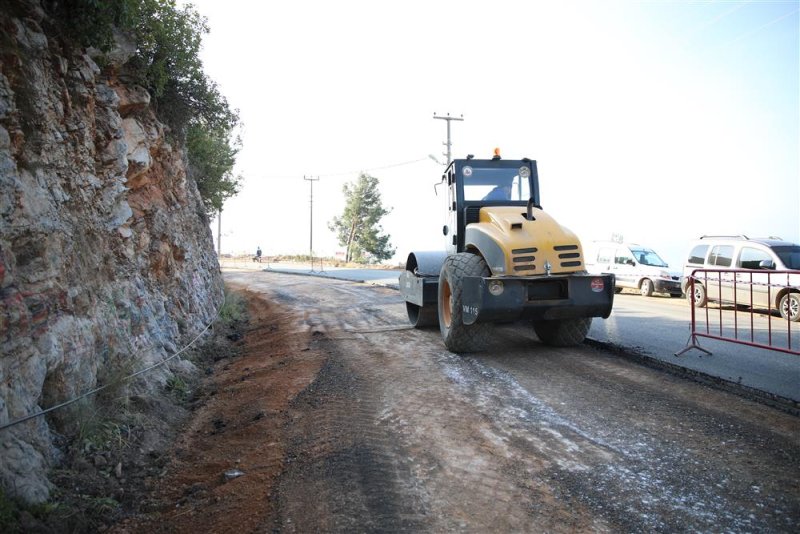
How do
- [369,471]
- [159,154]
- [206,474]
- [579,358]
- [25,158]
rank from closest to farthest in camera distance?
[369,471]
[206,474]
[25,158]
[579,358]
[159,154]

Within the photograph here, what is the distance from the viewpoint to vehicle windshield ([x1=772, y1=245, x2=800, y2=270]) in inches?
510

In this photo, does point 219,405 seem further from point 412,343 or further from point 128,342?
point 412,343

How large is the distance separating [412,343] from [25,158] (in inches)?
237

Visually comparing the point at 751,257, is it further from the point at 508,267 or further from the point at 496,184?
the point at 508,267

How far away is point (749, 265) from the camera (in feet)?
45.5

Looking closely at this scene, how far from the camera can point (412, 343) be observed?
904cm

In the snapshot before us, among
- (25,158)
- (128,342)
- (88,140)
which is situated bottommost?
(128,342)

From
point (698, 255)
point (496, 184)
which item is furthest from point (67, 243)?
point (698, 255)

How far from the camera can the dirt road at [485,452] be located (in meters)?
3.45

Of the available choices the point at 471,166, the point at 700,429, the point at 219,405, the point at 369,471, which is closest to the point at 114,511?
the point at 369,471

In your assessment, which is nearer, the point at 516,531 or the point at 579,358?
the point at 516,531

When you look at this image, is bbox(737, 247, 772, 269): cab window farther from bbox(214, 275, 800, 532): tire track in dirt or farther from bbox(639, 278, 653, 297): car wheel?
bbox(214, 275, 800, 532): tire track in dirt

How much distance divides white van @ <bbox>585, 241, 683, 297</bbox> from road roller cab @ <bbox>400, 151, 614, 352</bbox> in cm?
1131

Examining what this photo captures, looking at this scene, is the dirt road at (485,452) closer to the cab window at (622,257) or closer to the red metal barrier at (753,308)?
the red metal barrier at (753,308)
